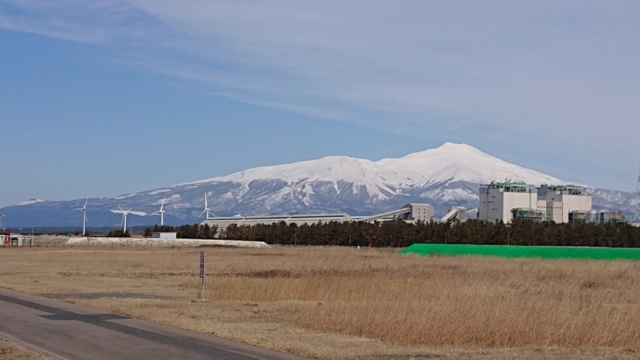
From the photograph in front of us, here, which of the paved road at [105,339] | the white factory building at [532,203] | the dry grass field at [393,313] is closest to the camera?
the paved road at [105,339]

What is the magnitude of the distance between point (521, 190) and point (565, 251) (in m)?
87.1

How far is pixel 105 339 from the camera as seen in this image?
57.0 feet

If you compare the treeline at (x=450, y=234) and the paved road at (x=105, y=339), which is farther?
the treeline at (x=450, y=234)

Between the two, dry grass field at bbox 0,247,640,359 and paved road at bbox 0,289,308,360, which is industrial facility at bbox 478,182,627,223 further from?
paved road at bbox 0,289,308,360

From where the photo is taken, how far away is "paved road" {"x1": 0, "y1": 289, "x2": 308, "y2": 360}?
15367mm

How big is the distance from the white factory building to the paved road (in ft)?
428

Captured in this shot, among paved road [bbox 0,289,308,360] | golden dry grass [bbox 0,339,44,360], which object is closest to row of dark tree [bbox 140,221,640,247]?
paved road [bbox 0,289,308,360]

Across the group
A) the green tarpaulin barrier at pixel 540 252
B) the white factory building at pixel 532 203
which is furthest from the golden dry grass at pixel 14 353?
the white factory building at pixel 532 203

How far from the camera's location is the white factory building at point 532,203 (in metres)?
149

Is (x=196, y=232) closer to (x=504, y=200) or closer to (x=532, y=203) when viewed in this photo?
(x=504, y=200)

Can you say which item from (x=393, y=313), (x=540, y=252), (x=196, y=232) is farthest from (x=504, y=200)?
(x=393, y=313)

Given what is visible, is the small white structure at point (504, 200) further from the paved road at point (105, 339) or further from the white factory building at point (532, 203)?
the paved road at point (105, 339)

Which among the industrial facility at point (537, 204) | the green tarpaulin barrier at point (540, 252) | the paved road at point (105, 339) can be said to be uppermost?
the industrial facility at point (537, 204)

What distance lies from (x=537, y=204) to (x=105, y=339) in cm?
14520
